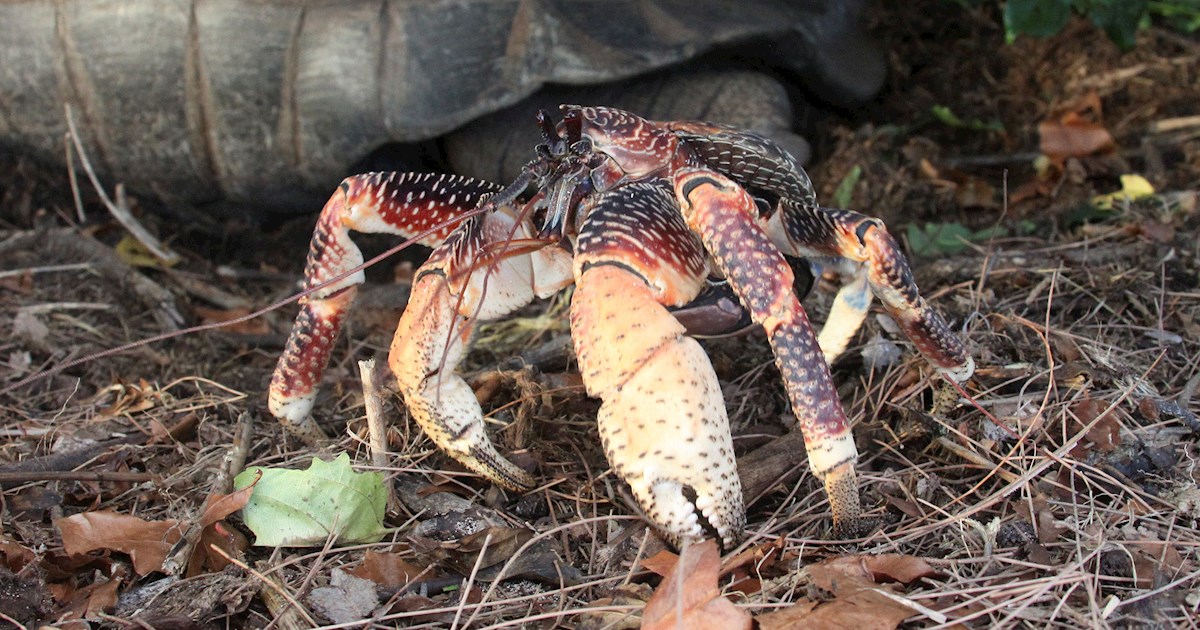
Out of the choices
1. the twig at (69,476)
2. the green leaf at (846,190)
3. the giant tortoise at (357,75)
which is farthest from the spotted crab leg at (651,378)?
the green leaf at (846,190)

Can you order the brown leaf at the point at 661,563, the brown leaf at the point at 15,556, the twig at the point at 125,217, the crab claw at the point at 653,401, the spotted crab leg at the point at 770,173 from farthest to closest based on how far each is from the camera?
1. the twig at the point at 125,217
2. the spotted crab leg at the point at 770,173
3. the brown leaf at the point at 15,556
4. the brown leaf at the point at 661,563
5. the crab claw at the point at 653,401

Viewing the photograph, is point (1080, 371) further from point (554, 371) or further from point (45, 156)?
point (45, 156)

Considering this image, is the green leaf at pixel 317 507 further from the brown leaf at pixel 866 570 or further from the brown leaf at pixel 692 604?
the brown leaf at pixel 866 570

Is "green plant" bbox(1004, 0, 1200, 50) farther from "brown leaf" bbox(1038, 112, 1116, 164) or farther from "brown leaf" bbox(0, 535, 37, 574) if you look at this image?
"brown leaf" bbox(0, 535, 37, 574)

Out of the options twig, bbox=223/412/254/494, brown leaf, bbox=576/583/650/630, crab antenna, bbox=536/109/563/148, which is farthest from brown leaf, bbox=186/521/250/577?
crab antenna, bbox=536/109/563/148

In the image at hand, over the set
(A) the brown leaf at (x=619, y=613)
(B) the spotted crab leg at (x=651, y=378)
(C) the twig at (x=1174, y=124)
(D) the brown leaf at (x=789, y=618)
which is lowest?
(A) the brown leaf at (x=619, y=613)

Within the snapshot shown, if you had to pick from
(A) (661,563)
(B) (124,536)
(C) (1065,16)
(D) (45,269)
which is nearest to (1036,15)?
(C) (1065,16)
